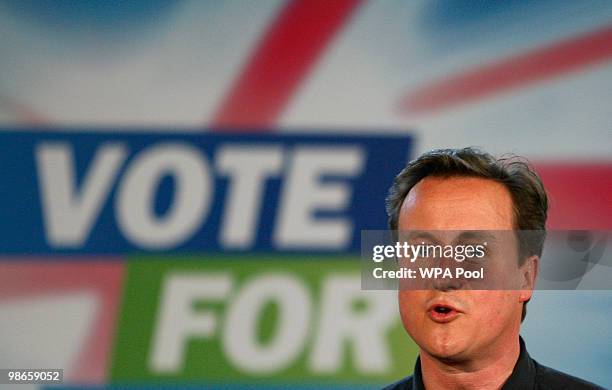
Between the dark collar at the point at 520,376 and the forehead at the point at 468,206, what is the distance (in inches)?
10.0

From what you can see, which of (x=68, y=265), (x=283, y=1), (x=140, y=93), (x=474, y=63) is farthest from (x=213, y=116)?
(x=474, y=63)

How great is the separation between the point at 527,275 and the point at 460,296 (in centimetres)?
22

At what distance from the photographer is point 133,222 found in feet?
7.59

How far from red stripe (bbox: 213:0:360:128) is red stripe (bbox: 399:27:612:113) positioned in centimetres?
26

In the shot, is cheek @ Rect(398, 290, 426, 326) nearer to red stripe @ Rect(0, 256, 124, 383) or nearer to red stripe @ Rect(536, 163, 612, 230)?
red stripe @ Rect(536, 163, 612, 230)

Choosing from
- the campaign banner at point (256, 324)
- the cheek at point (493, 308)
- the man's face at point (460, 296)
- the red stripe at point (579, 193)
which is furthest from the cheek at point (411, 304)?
the red stripe at point (579, 193)

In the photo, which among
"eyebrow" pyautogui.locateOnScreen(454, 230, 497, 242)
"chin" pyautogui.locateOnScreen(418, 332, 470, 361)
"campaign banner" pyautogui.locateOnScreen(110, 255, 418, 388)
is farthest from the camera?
"campaign banner" pyautogui.locateOnScreen(110, 255, 418, 388)

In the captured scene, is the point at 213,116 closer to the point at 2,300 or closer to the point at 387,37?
the point at 387,37

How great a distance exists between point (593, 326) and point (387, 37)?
848 millimetres

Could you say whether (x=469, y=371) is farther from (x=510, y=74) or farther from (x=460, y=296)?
(x=510, y=74)

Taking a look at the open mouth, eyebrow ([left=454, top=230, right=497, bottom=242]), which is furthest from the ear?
the open mouth

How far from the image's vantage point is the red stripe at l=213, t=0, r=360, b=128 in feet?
7.73

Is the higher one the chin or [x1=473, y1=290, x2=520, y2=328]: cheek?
[x1=473, y1=290, x2=520, y2=328]: cheek

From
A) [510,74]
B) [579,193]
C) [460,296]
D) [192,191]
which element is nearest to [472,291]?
[460,296]
